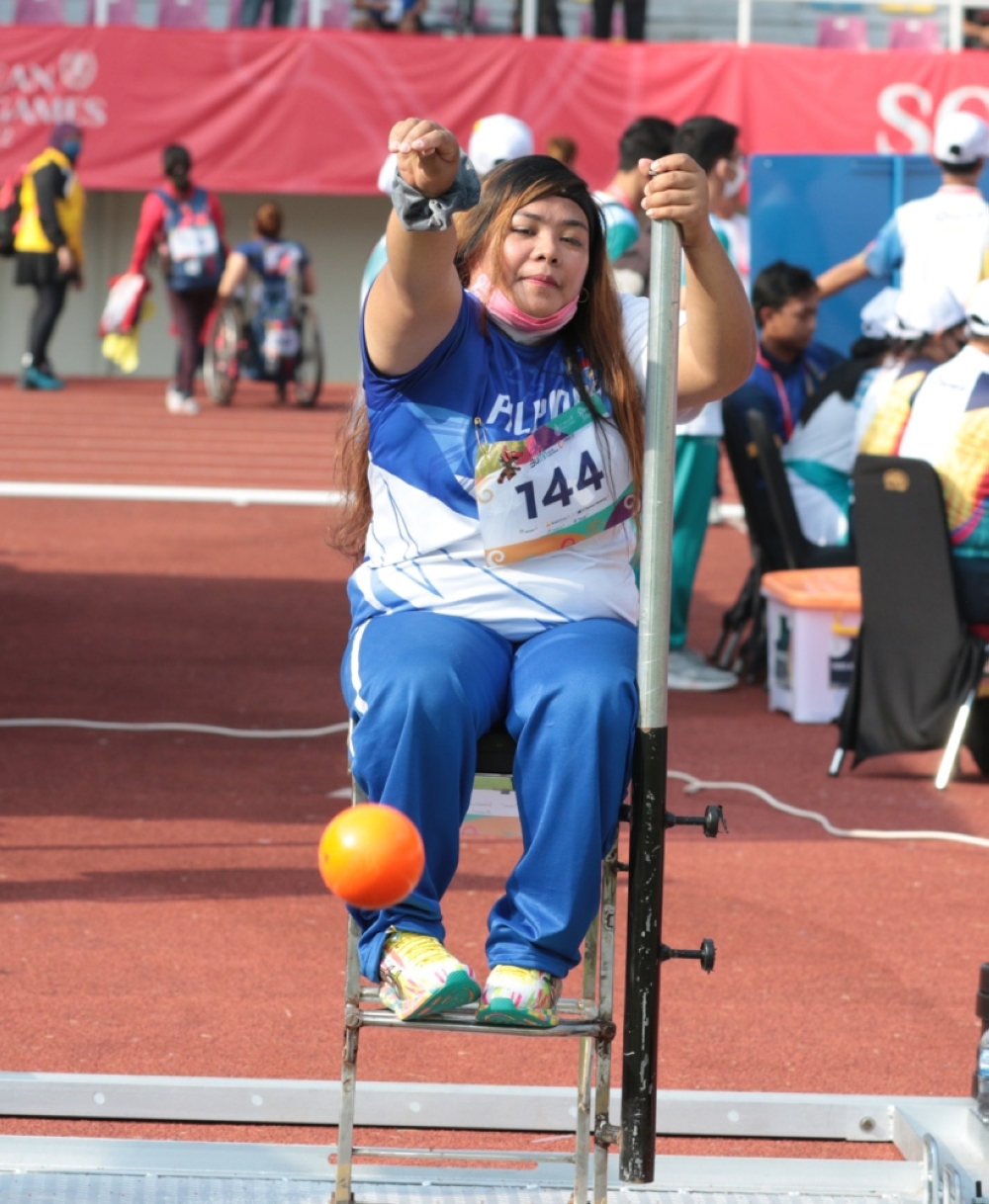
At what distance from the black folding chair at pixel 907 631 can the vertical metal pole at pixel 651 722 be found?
333cm

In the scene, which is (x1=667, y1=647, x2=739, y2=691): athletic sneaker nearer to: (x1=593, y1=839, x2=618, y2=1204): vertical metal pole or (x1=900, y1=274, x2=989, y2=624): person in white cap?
(x1=900, y1=274, x2=989, y2=624): person in white cap

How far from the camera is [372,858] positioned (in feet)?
8.01

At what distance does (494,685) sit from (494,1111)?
84cm

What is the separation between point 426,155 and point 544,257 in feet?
1.33

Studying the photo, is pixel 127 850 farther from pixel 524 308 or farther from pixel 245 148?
pixel 245 148

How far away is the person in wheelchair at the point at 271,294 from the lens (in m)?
17.0

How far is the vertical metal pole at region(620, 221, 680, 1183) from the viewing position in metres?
2.67

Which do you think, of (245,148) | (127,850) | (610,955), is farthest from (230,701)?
(245,148)

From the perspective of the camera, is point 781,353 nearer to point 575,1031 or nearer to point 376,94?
point 575,1031

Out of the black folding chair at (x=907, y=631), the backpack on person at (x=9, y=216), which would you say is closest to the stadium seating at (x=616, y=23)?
the backpack on person at (x=9, y=216)

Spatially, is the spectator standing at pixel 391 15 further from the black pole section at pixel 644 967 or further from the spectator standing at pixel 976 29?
the black pole section at pixel 644 967

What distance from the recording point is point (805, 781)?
6234 millimetres

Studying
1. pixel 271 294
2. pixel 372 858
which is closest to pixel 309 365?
pixel 271 294

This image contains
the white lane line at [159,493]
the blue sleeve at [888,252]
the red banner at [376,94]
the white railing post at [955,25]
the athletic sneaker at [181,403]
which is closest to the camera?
the blue sleeve at [888,252]
